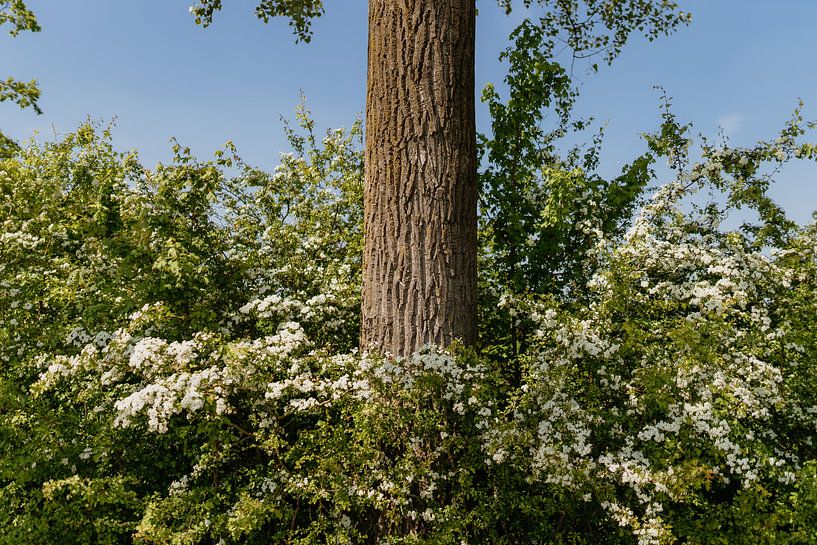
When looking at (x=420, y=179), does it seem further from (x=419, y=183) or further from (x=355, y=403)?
(x=355, y=403)

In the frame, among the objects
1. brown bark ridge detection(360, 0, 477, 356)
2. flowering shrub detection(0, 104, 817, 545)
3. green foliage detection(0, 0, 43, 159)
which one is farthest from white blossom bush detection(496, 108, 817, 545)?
green foliage detection(0, 0, 43, 159)

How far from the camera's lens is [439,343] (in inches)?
162

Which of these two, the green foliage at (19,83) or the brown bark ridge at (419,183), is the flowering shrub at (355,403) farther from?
the green foliage at (19,83)

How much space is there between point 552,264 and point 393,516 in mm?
2979

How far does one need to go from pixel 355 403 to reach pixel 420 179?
5.46 ft

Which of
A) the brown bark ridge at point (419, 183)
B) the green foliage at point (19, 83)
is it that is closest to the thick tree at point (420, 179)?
the brown bark ridge at point (419, 183)

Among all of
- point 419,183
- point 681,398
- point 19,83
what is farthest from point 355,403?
point 19,83

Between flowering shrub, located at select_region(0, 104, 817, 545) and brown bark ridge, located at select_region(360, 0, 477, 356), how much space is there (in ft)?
1.36

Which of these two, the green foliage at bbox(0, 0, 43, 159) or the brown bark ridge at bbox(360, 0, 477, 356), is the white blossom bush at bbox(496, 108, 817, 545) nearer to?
the brown bark ridge at bbox(360, 0, 477, 356)

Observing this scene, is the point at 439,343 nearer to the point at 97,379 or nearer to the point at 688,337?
the point at 688,337

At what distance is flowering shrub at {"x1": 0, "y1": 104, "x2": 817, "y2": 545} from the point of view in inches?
130

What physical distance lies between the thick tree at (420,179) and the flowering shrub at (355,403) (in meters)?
0.41

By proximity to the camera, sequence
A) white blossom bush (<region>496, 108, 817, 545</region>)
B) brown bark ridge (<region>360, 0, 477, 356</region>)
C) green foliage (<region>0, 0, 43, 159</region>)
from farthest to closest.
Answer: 1. green foliage (<region>0, 0, 43, 159</region>)
2. brown bark ridge (<region>360, 0, 477, 356</region>)
3. white blossom bush (<region>496, 108, 817, 545</region>)

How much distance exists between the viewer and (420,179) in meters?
4.26
